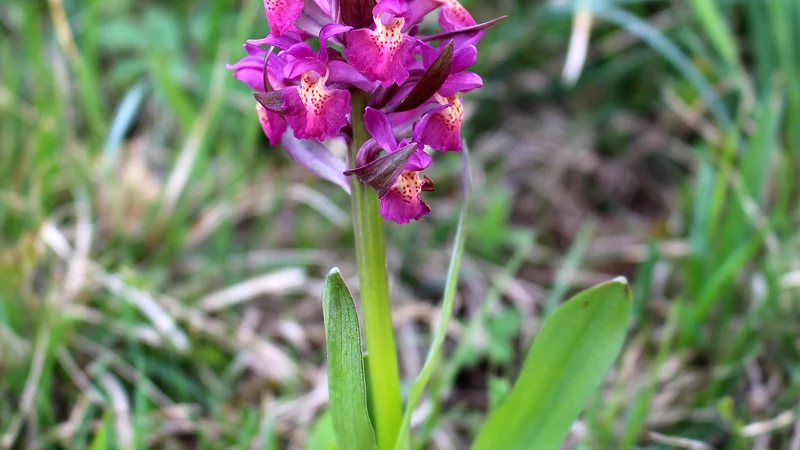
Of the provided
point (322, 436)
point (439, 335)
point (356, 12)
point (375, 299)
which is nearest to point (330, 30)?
point (356, 12)

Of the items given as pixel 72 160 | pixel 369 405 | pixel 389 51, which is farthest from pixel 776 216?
pixel 72 160

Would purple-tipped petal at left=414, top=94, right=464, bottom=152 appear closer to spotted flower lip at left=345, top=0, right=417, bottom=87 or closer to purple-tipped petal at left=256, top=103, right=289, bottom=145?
spotted flower lip at left=345, top=0, right=417, bottom=87

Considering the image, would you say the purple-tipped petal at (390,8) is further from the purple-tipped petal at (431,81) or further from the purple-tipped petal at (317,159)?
the purple-tipped petal at (317,159)

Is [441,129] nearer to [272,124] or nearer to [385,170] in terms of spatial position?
[385,170]

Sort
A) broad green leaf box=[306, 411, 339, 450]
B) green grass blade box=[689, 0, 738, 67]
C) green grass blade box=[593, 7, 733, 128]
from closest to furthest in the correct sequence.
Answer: broad green leaf box=[306, 411, 339, 450] < green grass blade box=[689, 0, 738, 67] < green grass blade box=[593, 7, 733, 128]

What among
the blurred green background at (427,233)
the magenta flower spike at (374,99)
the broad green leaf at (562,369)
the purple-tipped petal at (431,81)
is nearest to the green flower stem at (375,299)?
the magenta flower spike at (374,99)

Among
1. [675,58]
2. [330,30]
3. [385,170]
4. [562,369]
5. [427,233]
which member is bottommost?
[427,233]

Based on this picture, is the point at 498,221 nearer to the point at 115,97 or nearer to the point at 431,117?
the point at 431,117

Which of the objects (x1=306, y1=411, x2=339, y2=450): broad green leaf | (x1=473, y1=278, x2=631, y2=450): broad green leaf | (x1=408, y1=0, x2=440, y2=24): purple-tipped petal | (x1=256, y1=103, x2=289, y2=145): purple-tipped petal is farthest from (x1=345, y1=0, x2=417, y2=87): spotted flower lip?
(x1=306, y1=411, x2=339, y2=450): broad green leaf
